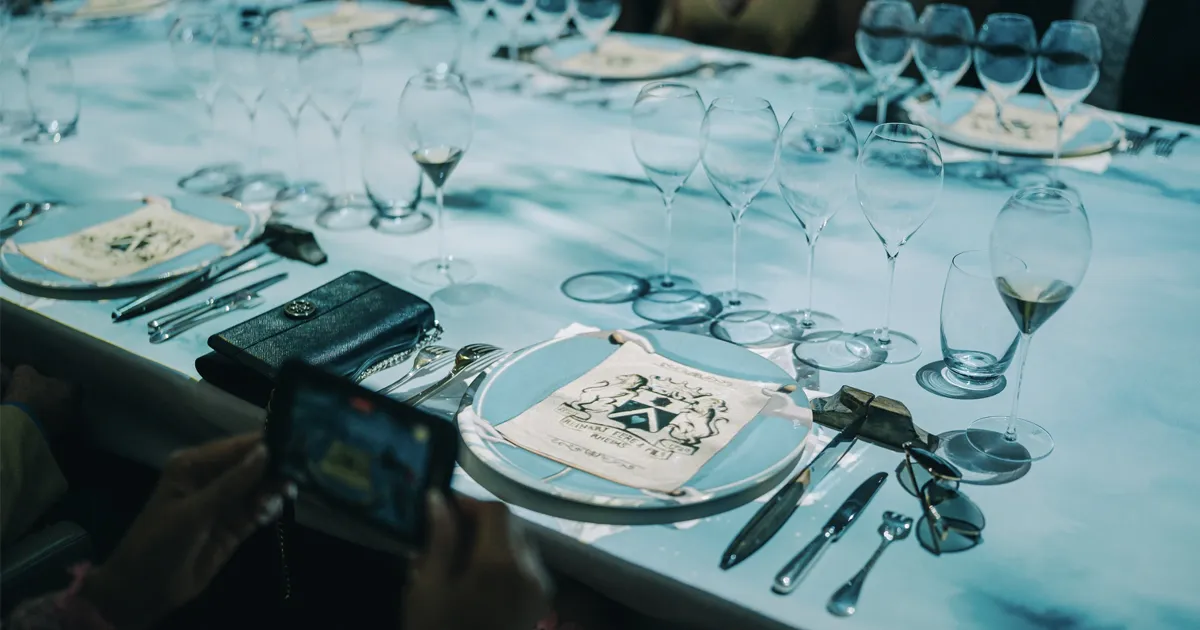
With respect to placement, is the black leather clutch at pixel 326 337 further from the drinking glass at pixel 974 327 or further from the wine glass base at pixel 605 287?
the drinking glass at pixel 974 327

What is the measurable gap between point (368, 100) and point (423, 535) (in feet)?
4.61

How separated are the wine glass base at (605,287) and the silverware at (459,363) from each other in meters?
0.18

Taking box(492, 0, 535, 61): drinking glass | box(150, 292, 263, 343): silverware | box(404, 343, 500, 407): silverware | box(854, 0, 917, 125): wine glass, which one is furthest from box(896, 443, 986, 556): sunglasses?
box(492, 0, 535, 61): drinking glass

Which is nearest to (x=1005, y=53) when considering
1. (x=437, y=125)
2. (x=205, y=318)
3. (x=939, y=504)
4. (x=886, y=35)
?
(x=886, y=35)

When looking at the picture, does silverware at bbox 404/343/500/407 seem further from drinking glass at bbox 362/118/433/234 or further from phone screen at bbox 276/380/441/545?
drinking glass at bbox 362/118/433/234

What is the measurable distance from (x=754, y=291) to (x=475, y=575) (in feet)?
2.23

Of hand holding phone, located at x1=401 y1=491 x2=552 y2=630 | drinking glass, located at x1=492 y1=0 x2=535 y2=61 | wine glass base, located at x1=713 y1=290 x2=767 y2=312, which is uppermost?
drinking glass, located at x1=492 y1=0 x2=535 y2=61

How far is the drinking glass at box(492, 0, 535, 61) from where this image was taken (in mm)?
2037

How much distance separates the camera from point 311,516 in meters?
1.10

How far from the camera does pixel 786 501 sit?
0.80 metres

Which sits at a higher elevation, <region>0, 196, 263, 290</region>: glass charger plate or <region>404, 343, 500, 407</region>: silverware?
<region>404, 343, 500, 407</region>: silverware

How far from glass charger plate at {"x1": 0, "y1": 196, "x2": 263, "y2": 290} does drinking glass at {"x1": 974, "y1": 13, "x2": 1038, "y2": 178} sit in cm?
107

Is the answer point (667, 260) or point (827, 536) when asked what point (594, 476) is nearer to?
point (827, 536)

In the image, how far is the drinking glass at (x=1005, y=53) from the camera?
153 cm
